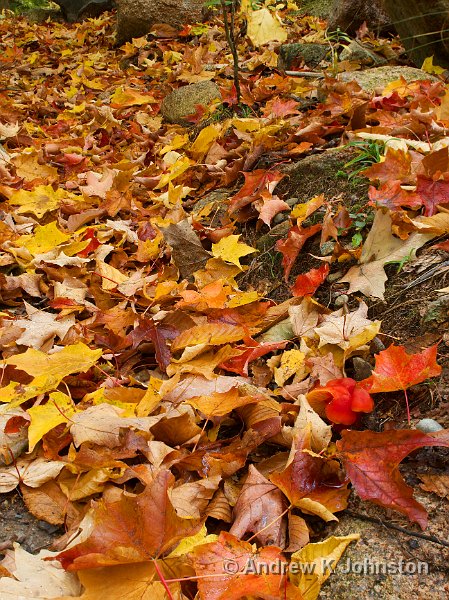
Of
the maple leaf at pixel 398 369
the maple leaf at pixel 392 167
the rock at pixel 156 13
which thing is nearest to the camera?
the maple leaf at pixel 398 369

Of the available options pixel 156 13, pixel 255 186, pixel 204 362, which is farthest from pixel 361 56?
pixel 156 13

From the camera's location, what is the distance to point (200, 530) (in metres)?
1.09

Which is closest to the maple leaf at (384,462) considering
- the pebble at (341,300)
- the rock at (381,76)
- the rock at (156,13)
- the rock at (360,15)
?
the pebble at (341,300)

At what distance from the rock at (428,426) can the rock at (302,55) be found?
3540mm

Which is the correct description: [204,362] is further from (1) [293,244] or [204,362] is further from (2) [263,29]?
(2) [263,29]

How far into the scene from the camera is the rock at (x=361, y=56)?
3.87 meters

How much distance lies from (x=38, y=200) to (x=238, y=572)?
7.12ft

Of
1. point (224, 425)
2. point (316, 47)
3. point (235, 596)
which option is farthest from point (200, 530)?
point (316, 47)

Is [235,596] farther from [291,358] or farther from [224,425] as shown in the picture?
[291,358]

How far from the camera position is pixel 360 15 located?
4609mm

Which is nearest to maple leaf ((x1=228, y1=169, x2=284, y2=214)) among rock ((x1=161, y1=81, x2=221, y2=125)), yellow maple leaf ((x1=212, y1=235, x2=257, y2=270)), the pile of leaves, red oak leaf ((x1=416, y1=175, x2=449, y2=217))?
the pile of leaves

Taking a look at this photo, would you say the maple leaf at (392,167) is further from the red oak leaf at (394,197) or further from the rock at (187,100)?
the rock at (187,100)

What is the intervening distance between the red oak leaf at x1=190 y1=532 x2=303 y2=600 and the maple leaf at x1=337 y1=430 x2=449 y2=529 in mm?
222

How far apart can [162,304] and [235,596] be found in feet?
3.69
